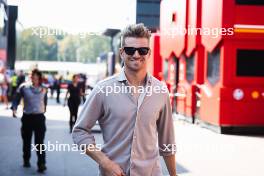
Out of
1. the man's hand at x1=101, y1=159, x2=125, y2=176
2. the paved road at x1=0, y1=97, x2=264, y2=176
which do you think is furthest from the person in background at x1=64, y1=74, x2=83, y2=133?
the man's hand at x1=101, y1=159, x2=125, y2=176

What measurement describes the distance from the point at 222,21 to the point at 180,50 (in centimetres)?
545

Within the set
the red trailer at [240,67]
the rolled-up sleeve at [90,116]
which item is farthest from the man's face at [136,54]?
→ the red trailer at [240,67]

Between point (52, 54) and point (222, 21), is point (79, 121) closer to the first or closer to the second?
point (222, 21)

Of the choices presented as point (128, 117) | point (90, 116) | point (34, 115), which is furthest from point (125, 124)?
point (34, 115)

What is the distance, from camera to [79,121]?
9.93ft

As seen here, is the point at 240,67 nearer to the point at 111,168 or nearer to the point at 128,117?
the point at 128,117

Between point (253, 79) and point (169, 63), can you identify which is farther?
point (169, 63)

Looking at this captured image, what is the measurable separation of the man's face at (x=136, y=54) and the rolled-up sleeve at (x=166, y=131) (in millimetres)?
319

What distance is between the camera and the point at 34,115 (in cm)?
834

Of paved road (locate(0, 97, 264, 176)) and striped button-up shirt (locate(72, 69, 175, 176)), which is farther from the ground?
striped button-up shirt (locate(72, 69, 175, 176))

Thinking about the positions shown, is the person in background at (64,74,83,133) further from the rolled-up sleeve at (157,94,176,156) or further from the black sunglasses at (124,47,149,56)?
the black sunglasses at (124,47,149,56)

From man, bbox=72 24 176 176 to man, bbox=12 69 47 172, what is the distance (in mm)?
5415

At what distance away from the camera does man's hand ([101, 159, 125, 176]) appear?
2.87m

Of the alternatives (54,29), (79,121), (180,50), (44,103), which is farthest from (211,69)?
(79,121)
